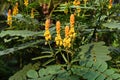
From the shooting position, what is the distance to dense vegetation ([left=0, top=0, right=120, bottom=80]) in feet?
7.09

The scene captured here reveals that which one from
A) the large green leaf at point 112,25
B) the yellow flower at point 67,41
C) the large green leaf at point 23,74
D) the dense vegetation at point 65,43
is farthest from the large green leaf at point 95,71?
the large green leaf at point 23,74

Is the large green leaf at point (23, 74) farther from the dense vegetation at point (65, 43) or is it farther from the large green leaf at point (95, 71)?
the large green leaf at point (95, 71)

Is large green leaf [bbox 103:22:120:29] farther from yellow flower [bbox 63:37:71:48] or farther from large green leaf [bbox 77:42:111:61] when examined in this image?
yellow flower [bbox 63:37:71:48]

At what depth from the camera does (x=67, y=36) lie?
2.11 m

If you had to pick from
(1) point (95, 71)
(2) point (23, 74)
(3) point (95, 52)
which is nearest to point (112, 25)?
(3) point (95, 52)

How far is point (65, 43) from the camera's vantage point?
216cm

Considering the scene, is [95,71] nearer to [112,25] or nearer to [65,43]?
[65,43]

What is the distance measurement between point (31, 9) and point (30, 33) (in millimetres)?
584

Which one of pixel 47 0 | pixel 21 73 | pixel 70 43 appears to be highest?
pixel 47 0

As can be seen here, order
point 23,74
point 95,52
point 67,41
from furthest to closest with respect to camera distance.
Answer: point 23,74 → point 95,52 → point 67,41

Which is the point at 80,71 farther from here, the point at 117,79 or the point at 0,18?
the point at 0,18

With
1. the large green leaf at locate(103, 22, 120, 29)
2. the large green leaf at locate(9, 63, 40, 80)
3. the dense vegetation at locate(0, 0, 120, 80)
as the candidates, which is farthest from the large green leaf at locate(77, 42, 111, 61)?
the large green leaf at locate(9, 63, 40, 80)

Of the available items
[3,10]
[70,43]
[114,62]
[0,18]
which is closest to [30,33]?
[70,43]

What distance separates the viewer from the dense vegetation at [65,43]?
7.09 feet
